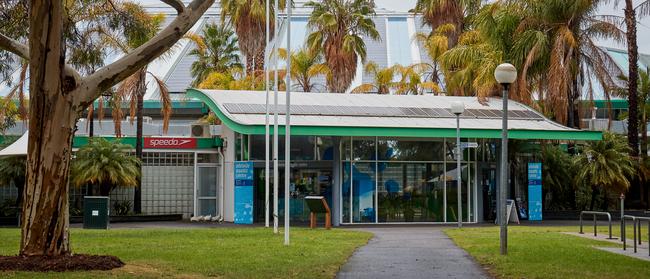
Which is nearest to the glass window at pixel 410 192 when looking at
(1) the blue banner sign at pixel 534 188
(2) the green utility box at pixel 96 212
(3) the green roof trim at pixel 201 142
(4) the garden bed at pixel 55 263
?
(1) the blue banner sign at pixel 534 188

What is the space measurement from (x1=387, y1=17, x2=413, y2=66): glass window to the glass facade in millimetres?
22835

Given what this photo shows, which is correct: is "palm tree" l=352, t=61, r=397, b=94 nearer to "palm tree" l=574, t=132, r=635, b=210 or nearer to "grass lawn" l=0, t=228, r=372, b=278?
"palm tree" l=574, t=132, r=635, b=210

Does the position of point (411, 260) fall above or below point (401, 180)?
below

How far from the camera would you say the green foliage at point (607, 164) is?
32.2 metres

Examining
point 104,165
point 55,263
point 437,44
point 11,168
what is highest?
point 437,44

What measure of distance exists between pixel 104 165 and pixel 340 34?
1573 cm

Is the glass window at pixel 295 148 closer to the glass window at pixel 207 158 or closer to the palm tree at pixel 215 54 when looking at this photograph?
the glass window at pixel 207 158

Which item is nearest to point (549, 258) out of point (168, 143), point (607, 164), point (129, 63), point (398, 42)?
point (129, 63)

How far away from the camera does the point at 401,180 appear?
2962 cm

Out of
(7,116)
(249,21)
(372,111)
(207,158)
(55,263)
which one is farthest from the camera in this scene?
(249,21)

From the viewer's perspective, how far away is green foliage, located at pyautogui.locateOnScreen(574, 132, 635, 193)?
32.2 metres

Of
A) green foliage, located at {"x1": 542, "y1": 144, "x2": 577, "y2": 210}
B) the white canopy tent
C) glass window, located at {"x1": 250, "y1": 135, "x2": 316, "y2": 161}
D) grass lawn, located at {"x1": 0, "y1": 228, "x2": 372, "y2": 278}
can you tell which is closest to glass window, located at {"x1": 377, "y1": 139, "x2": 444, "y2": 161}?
glass window, located at {"x1": 250, "y1": 135, "x2": 316, "y2": 161}

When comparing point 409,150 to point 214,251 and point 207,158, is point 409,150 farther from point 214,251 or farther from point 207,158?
point 214,251

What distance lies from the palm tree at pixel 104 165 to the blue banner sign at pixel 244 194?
167 inches
